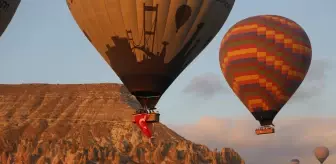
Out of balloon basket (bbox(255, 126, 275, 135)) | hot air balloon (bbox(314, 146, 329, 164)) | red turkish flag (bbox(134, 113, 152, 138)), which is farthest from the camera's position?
hot air balloon (bbox(314, 146, 329, 164))

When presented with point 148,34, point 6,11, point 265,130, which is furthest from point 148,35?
point 265,130

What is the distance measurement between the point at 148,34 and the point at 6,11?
22.6 feet

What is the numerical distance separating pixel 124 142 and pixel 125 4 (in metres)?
156

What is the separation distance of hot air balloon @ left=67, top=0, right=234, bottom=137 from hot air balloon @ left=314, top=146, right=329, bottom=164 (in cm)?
5640

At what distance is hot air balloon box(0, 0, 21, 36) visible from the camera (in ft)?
90.2

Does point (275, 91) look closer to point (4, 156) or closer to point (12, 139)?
point (4, 156)

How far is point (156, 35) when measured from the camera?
103 ft

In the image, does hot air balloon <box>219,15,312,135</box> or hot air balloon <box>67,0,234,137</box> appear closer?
hot air balloon <box>67,0,234,137</box>

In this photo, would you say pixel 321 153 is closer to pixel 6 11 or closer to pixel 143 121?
pixel 143 121

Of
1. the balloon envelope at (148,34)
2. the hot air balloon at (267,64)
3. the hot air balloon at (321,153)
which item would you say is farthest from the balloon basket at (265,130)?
the hot air balloon at (321,153)

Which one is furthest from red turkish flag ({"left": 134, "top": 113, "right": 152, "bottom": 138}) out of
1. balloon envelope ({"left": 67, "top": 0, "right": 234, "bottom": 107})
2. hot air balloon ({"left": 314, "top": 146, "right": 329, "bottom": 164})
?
hot air balloon ({"left": 314, "top": 146, "right": 329, "bottom": 164})

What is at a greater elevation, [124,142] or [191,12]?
[124,142]

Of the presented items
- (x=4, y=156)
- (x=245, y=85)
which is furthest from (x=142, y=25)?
(x=4, y=156)

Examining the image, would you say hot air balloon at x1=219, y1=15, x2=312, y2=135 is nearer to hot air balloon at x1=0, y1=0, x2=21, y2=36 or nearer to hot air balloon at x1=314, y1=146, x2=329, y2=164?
hot air balloon at x1=0, y1=0, x2=21, y2=36
